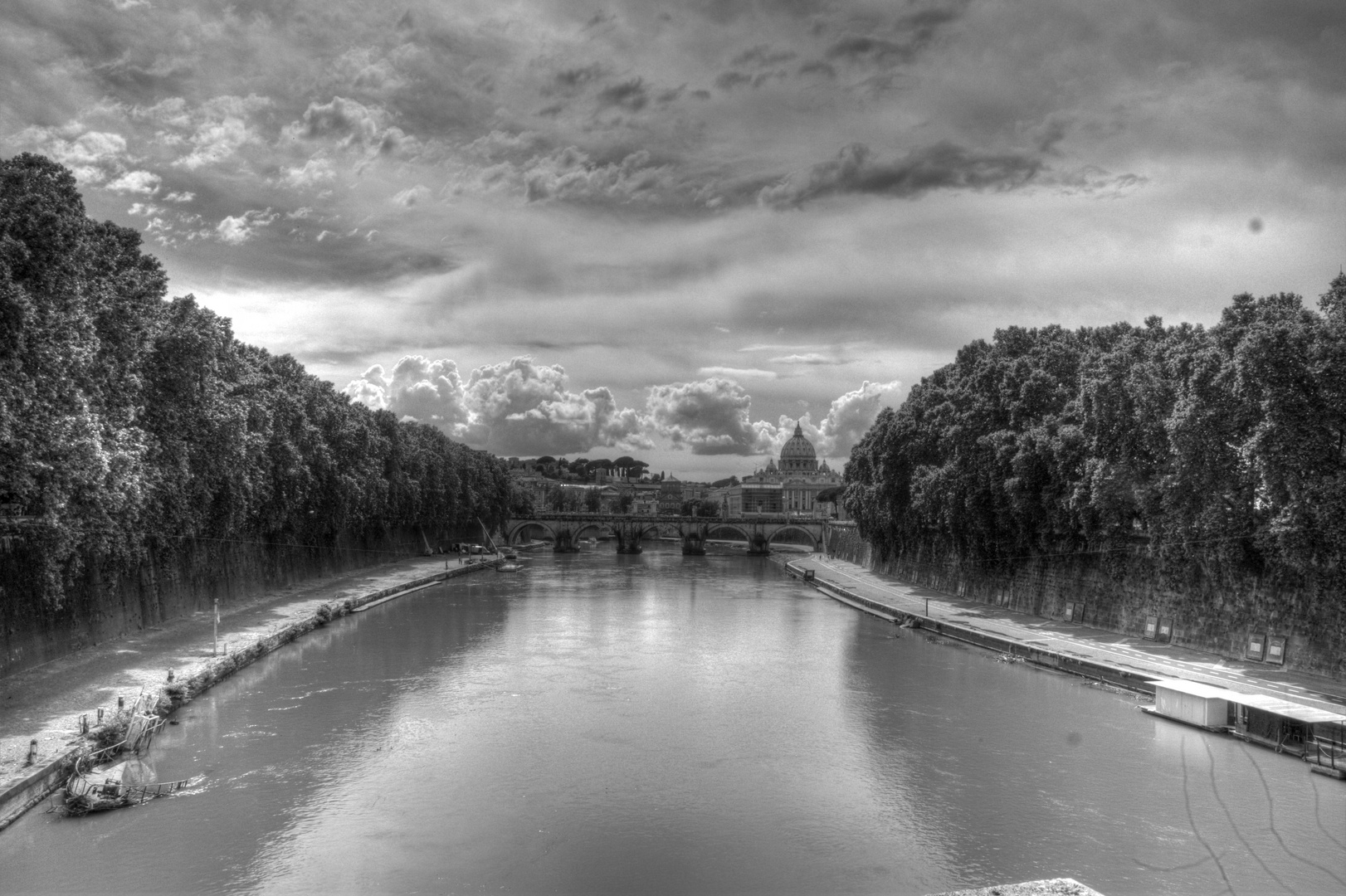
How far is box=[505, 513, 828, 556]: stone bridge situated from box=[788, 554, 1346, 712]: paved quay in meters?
66.1

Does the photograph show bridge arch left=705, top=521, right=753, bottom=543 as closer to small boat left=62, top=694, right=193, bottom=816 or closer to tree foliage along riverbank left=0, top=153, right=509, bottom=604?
tree foliage along riverbank left=0, top=153, right=509, bottom=604

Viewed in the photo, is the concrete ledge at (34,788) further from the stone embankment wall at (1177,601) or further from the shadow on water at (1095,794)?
the stone embankment wall at (1177,601)

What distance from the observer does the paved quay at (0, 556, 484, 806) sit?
826 inches

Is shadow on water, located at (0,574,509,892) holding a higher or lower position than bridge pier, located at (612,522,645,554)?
lower

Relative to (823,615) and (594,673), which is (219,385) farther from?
(823,615)

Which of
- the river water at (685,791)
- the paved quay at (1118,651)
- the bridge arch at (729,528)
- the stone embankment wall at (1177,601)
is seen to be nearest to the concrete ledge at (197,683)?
the river water at (685,791)

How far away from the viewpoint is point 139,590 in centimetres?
3825

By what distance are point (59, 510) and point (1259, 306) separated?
3394 centimetres

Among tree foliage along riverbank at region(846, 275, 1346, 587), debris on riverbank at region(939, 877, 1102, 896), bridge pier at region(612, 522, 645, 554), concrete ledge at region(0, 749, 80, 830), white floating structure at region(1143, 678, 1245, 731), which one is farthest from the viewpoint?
bridge pier at region(612, 522, 645, 554)

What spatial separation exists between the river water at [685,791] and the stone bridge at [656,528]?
88301 millimetres

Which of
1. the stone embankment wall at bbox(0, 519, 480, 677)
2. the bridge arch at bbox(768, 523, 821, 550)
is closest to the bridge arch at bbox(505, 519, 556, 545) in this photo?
the bridge arch at bbox(768, 523, 821, 550)

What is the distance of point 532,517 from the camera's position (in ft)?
414

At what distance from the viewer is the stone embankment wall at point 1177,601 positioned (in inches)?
1134

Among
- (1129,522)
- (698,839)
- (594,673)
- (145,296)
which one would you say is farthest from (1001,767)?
(145,296)
